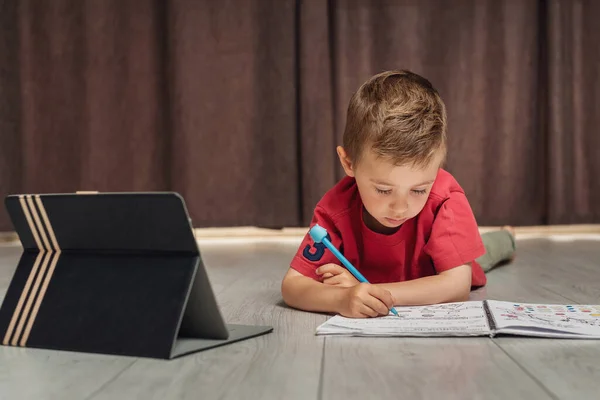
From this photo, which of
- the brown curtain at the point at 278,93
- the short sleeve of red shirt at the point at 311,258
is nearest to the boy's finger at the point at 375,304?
the short sleeve of red shirt at the point at 311,258

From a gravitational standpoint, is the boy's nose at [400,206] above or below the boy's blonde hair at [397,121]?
below

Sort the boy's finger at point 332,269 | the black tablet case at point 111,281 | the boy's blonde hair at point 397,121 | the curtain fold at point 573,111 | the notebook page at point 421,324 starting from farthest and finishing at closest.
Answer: the curtain fold at point 573,111 → the boy's finger at point 332,269 → the boy's blonde hair at point 397,121 → the notebook page at point 421,324 → the black tablet case at point 111,281

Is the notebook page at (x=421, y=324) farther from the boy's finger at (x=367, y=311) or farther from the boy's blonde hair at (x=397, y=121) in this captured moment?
the boy's blonde hair at (x=397, y=121)

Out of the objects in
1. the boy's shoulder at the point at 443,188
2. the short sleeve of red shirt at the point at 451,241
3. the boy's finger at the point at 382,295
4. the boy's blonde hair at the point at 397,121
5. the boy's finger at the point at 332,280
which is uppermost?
the boy's blonde hair at the point at 397,121

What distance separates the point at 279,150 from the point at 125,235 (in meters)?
2.11

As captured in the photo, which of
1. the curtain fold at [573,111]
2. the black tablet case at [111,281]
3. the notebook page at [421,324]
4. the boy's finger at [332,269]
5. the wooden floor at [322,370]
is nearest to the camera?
the wooden floor at [322,370]

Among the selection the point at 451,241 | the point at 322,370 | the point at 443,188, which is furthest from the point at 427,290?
the point at 322,370

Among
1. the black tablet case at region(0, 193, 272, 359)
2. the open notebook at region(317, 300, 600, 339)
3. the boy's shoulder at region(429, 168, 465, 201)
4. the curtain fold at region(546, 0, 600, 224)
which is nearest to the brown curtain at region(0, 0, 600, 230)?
the curtain fold at region(546, 0, 600, 224)

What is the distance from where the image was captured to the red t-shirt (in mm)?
1430

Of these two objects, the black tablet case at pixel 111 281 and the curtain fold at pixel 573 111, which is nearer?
the black tablet case at pixel 111 281

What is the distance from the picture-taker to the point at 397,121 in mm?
1304

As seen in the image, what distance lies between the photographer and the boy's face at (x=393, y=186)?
4.23ft

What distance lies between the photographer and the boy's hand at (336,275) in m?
1.37

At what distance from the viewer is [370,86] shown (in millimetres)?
1390
